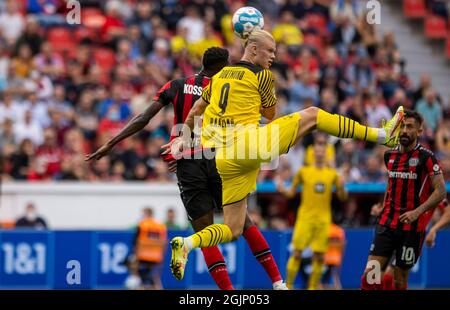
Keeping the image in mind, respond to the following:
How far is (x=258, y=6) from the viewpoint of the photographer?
2488 centimetres

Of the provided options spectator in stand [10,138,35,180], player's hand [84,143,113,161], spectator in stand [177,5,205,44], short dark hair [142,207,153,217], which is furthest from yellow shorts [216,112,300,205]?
spectator in stand [177,5,205,44]

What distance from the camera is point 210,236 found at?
10.3 metres

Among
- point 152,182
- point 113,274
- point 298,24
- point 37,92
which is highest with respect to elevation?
point 298,24

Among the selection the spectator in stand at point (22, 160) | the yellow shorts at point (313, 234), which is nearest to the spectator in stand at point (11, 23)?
the spectator in stand at point (22, 160)

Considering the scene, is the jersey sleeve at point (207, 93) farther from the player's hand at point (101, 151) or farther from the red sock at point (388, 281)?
the red sock at point (388, 281)

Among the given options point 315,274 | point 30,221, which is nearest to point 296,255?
point 315,274

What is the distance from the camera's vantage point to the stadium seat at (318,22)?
25.0m

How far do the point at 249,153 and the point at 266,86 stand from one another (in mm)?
695

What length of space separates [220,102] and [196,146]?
3.31 feet

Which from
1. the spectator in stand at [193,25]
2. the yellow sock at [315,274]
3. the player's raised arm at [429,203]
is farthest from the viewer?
the spectator in stand at [193,25]

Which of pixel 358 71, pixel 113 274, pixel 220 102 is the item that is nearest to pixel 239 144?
pixel 220 102

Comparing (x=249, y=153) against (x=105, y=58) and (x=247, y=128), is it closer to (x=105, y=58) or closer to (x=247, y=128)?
(x=247, y=128)

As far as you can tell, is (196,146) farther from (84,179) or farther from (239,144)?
(84,179)

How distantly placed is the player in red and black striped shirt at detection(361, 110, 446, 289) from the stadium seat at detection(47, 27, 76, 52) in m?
11.9
